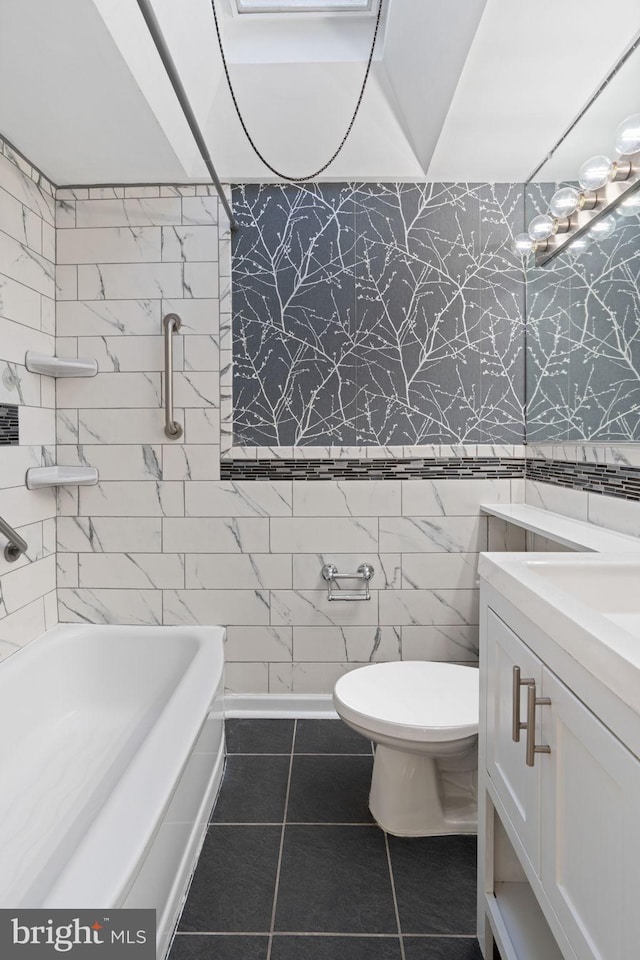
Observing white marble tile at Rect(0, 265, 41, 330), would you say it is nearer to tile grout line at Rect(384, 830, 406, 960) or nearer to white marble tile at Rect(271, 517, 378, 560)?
white marble tile at Rect(271, 517, 378, 560)

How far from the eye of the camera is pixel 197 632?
7.99 ft

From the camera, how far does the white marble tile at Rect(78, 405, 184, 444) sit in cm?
258

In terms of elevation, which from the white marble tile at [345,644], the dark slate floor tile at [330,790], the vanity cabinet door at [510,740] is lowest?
the dark slate floor tile at [330,790]

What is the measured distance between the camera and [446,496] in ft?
8.50

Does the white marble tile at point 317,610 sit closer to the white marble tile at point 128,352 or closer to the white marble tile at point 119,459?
the white marble tile at point 119,459

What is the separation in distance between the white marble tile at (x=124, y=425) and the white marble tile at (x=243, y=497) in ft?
0.95

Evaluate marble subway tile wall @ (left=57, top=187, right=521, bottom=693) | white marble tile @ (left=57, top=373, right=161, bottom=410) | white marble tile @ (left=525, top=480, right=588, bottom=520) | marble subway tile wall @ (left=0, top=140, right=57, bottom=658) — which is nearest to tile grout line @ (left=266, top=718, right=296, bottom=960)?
marble subway tile wall @ (left=57, top=187, right=521, bottom=693)

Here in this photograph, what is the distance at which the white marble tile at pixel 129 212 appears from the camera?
254 cm

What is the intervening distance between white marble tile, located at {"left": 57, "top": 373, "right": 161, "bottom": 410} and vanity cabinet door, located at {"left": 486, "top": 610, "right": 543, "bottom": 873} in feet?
6.00

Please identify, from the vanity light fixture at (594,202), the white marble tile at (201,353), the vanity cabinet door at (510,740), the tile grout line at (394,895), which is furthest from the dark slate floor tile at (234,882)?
the vanity light fixture at (594,202)

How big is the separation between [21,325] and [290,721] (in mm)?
1978

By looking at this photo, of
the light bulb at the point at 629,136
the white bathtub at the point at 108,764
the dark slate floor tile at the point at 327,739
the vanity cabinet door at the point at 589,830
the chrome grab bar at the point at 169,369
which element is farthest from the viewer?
the chrome grab bar at the point at 169,369

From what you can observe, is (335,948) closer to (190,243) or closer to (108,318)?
(108,318)

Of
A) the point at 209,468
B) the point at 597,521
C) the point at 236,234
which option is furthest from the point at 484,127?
the point at 209,468
